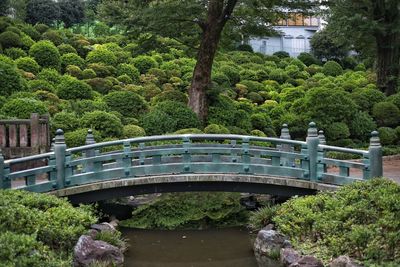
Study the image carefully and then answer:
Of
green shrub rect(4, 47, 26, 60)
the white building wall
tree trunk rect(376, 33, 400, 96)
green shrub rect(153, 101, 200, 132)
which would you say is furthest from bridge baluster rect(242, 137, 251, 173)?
the white building wall

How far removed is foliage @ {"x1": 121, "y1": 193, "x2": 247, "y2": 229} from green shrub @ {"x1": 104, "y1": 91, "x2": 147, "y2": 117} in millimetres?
4728

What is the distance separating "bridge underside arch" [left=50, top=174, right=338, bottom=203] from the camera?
1191 cm

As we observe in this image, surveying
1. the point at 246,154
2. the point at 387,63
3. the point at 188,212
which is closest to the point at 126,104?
the point at 188,212

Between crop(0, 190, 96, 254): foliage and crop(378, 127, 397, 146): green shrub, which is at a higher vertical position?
crop(378, 127, 397, 146): green shrub

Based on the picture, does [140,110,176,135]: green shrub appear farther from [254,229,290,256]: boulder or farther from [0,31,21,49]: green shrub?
[0,31,21,49]: green shrub

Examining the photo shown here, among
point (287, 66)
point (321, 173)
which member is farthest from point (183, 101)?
point (287, 66)

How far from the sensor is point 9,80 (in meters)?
17.8

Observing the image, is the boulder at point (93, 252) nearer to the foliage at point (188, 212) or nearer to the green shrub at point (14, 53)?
the foliage at point (188, 212)

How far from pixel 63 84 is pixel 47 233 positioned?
1040 centimetres

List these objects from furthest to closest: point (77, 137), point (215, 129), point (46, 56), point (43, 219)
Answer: point (46, 56) → point (215, 129) → point (77, 137) → point (43, 219)

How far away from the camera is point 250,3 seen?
57.2ft

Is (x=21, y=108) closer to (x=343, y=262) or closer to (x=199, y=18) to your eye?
(x=199, y=18)

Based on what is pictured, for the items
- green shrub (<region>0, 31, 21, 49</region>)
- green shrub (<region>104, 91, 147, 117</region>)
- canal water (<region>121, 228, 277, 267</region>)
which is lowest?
canal water (<region>121, 228, 277, 267</region>)

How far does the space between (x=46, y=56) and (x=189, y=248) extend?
42.1 feet
